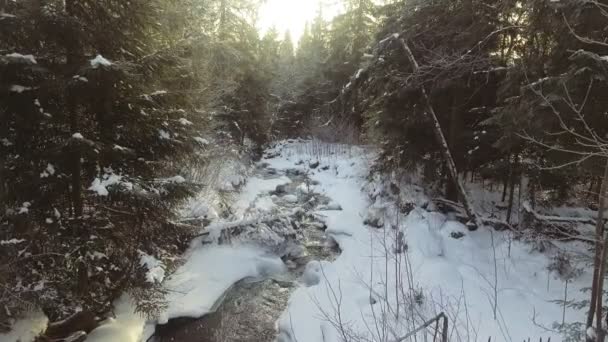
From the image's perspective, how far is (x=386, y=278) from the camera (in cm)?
349

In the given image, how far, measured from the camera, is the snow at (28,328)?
4072mm

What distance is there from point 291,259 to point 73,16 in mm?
5856

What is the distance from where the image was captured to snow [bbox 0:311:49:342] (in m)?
4.07

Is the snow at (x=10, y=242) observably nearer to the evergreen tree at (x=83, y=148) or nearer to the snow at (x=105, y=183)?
the evergreen tree at (x=83, y=148)

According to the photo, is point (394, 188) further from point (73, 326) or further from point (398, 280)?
point (73, 326)

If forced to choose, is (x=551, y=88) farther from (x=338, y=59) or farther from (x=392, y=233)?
(x=338, y=59)

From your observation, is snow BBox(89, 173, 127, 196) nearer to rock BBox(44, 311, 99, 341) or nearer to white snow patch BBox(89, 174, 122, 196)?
white snow patch BBox(89, 174, 122, 196)

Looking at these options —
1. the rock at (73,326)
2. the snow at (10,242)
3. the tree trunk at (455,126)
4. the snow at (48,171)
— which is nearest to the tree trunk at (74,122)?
the snow at (48,171)

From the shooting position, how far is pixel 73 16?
4176 millimetres

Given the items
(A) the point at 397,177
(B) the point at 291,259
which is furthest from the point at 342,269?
(A) the point at 397,177

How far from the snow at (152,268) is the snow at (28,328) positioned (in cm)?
120

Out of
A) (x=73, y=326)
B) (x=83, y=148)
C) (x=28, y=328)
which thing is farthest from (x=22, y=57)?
(x=73, y=326)

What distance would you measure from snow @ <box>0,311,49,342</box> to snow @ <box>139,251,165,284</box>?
120 centimetres

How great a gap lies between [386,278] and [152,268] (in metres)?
2.86
